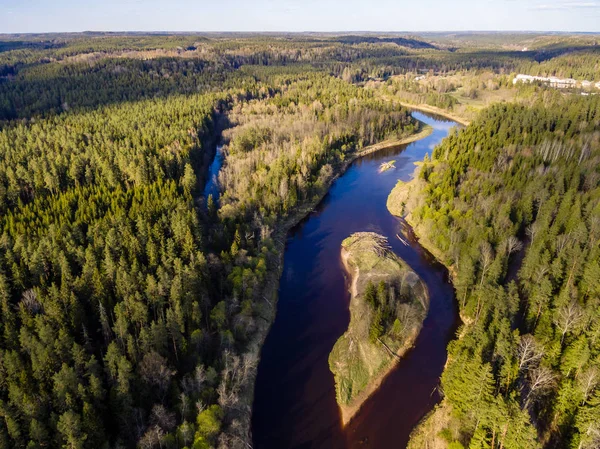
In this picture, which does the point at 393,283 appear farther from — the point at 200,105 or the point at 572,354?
the point at 200,105

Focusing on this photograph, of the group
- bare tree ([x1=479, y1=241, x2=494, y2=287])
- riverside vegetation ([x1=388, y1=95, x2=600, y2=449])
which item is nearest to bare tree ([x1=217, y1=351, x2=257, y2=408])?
riverside vegetation ([x1=388, y1=95, x2=600, y2=449])

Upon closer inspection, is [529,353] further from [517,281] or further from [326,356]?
[326,356]

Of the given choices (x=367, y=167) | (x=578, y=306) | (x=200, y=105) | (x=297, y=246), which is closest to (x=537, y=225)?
(x=578, y=306)

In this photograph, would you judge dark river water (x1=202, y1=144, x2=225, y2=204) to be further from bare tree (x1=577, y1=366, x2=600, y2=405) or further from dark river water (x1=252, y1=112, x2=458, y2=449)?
bare tree (x1=577, y1=366, x2=600, y2=405)

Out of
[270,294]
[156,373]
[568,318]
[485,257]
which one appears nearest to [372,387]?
[270,294]

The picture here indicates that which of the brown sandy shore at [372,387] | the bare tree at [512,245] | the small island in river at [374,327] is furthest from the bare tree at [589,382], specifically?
the bare tree at [512,245]

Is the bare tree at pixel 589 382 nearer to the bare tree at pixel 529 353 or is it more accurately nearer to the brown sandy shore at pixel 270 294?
the bare tree at pixel 529 353
